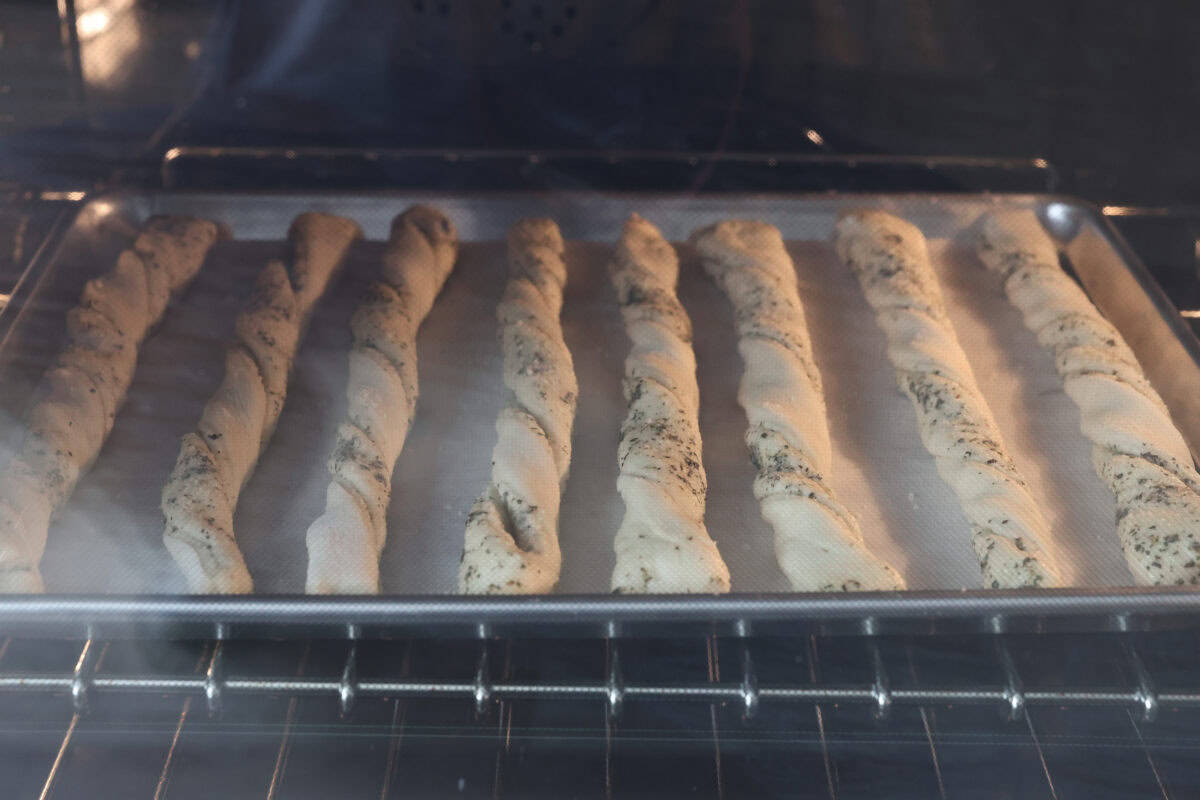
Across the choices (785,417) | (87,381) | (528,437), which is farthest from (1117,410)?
(87,381)

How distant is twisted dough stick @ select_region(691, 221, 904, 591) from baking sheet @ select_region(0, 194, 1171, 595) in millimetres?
69

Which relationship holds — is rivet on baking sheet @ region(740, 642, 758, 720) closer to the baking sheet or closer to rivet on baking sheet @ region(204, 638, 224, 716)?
the baking sheet

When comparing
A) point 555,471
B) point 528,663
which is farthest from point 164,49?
point 528,663

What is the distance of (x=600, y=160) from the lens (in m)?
2.69

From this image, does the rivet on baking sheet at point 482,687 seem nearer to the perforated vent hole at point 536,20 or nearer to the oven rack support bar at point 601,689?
the oven rack support bar at point 601,689

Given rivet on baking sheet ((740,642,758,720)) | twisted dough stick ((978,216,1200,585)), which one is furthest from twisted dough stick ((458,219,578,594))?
twisted dough stick ((978,216,1200,585))

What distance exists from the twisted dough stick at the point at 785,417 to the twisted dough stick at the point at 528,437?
36 centimetres

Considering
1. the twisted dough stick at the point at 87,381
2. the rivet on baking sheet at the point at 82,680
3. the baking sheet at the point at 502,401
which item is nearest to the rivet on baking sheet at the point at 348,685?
the baking sheet at the point at 502,401

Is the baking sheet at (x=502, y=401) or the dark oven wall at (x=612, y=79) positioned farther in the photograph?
the dark oven wall at (x=612, y=79)

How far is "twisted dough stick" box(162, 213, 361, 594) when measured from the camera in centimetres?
180

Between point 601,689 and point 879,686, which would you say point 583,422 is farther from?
point 879,686

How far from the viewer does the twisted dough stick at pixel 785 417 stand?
1.80 meters

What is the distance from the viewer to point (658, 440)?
2.00 m

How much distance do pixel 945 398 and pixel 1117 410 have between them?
318 mm
